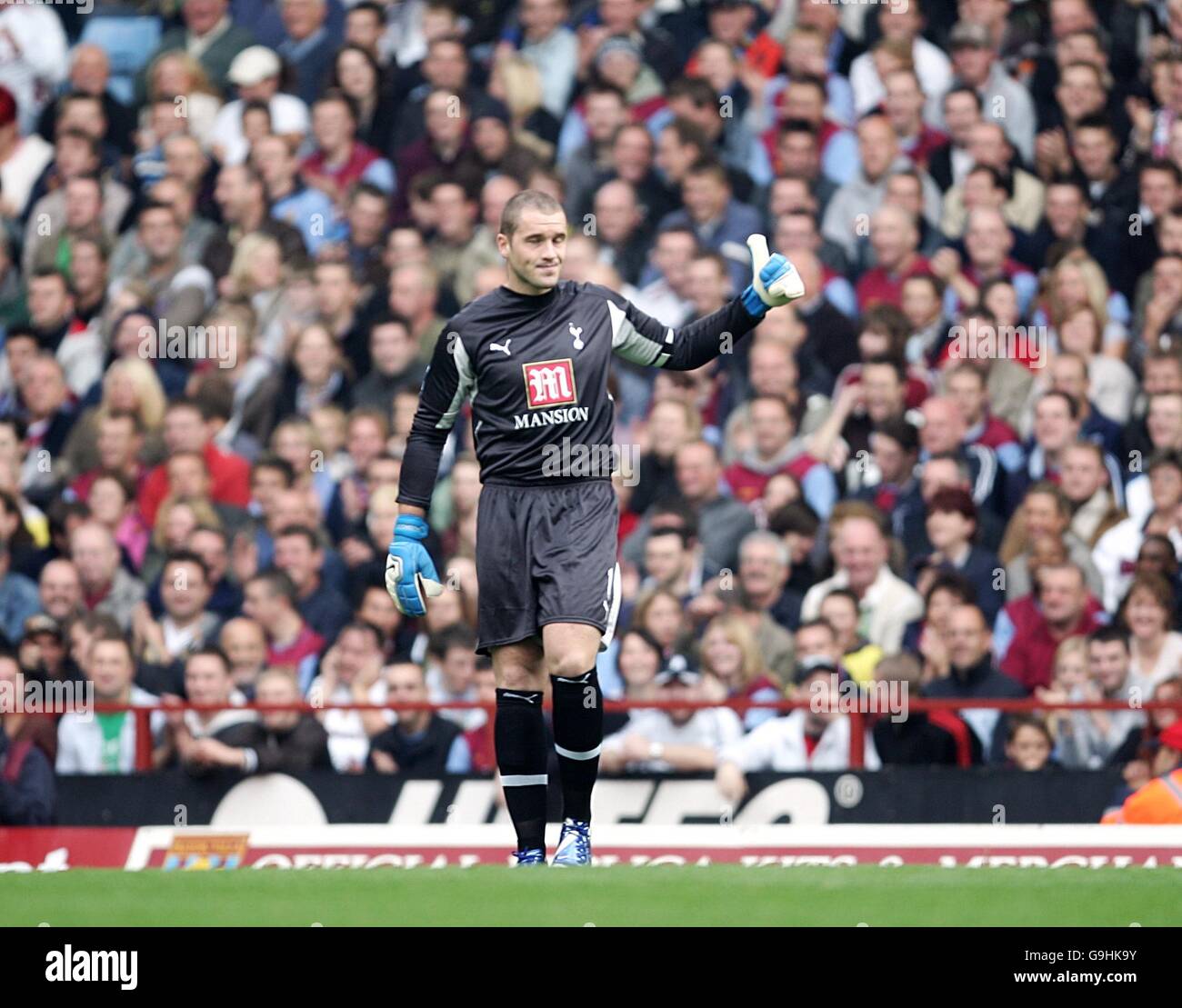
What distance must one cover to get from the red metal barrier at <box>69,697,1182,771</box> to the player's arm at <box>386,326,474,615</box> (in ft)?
9.21

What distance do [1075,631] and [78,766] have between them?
551 centimetres

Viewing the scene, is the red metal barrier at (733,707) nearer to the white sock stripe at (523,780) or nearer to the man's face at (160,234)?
the white sock stripe at (523,780)

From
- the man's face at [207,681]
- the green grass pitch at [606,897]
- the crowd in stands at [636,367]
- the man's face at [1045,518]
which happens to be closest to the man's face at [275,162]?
the crowd in stands at [636,367]

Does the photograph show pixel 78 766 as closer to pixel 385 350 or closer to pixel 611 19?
pixel 385 350

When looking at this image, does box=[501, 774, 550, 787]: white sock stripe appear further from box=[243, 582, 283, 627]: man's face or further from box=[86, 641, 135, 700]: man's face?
box=[243, 582, 283, 627]: man's face

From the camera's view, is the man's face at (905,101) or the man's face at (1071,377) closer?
the man's face at (1071,377)

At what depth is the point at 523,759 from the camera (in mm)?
9211

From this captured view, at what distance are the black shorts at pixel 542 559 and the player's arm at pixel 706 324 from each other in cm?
57

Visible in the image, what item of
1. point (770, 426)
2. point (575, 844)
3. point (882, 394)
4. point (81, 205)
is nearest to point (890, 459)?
point (882, 394)

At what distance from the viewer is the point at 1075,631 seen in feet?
43.2

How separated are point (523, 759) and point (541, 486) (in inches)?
41.6

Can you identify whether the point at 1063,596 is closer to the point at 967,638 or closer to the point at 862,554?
the point at 967,638

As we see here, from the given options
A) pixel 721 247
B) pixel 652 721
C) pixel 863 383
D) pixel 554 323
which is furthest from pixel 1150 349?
pixel 554 323

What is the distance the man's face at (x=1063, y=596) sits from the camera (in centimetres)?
1320
